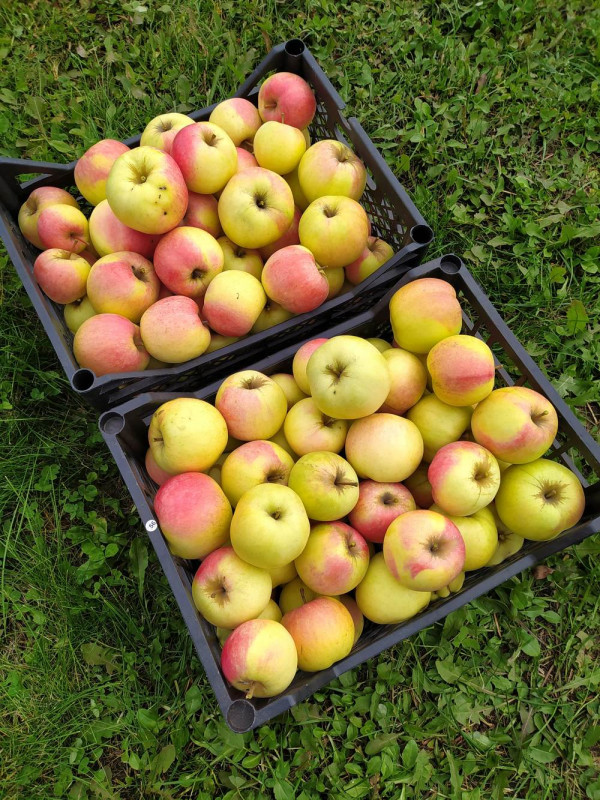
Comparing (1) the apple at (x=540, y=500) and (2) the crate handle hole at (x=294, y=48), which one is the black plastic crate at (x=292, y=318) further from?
(1) the apple at (x=540, y=500)

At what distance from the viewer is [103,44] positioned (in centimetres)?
315

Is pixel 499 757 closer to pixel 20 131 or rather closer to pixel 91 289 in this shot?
pixel 91 289

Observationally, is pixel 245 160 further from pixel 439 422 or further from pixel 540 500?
pixel 540 500

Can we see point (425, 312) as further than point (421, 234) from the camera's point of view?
No

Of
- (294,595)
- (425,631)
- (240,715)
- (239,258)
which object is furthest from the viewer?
(425,631)

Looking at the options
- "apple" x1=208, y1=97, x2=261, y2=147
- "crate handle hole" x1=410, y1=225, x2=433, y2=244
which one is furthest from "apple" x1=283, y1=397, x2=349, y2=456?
"apple" x1=208, y1=97, x2=261, y2=147

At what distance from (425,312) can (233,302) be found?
610mm

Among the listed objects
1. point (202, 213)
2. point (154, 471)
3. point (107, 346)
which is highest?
Answer: point (202, 213)

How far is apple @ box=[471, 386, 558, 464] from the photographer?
1.66 meters

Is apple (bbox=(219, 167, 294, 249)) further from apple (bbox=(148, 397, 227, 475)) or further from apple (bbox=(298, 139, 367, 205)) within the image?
apple (bbox=(148, 397, 227, 475))

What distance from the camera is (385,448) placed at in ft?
5.58

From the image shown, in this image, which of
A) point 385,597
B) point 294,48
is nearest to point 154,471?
point 385,597

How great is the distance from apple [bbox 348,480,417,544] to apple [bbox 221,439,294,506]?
237 millimetres

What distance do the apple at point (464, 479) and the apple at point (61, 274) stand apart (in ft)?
4.39
